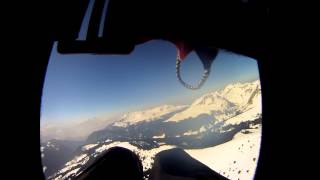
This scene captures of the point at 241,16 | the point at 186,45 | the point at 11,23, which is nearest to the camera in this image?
the point at 11,23

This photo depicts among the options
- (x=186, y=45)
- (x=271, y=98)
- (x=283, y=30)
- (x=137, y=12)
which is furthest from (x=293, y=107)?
(x=137, y=12)

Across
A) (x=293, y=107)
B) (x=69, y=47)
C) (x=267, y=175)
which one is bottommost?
(x=267, y=175)

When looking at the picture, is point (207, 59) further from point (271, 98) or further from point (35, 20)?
point (35, 20)

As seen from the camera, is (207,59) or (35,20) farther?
(207,59)

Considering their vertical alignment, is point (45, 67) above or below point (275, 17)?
below

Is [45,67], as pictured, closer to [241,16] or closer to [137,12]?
[137,12]

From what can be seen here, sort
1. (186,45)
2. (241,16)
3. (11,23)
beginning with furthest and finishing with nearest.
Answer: (186,45) → (241,16) → (11,23)

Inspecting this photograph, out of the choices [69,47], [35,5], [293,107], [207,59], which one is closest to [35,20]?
[35,5]

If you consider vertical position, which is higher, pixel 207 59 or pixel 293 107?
pixel 207 59

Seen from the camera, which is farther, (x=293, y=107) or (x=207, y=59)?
(x=207, y=59)
